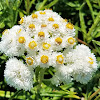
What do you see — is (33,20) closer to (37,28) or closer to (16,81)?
(37,28)

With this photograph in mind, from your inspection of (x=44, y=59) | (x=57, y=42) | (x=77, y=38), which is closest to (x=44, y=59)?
(x=44, y=59)

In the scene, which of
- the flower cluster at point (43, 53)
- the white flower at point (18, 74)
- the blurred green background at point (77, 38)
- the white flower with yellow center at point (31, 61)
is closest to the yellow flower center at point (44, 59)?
the flower cluster at point (43, 53)

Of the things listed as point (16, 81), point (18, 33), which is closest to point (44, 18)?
point (18, 33)

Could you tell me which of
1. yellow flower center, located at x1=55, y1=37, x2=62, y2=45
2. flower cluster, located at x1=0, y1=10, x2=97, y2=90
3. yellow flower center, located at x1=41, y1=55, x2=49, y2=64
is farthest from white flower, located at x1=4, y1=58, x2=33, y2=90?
yellow flower center, located at x1=55, y1=37, x2=62, y2=45

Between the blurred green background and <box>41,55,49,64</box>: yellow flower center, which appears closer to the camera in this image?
<box>41,55,49,64</box>: yellow flower center

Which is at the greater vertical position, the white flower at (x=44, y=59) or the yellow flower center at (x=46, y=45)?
the yellow flower center at (x=46, y=45)

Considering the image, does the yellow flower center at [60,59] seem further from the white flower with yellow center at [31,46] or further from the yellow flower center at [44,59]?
the white flower with yellow center at [31,46]

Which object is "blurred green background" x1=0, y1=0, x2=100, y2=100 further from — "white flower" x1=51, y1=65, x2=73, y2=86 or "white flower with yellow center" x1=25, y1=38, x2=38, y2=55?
"white flower with yellow center" x1=25, y1=38, x2=38, y2=55

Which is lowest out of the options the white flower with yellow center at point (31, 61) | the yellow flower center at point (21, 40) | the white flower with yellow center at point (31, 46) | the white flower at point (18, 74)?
the white flower at point (18, 74)

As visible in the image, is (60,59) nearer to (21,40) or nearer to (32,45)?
(32,45)
